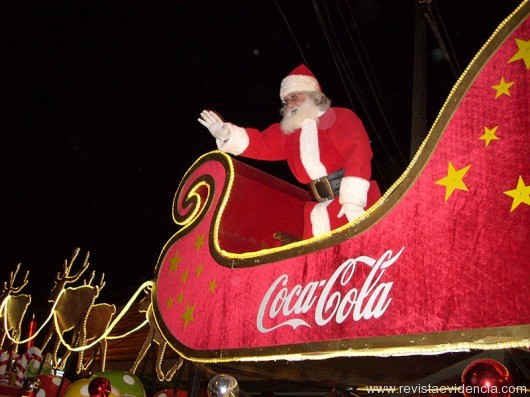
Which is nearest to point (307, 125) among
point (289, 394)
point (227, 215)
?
point (227, 215)

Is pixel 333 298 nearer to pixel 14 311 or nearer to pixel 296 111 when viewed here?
pixel 296 111

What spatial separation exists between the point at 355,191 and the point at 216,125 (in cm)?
157

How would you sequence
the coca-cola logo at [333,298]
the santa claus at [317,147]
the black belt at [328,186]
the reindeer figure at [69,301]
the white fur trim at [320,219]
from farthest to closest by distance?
the reindeer figure at [69,301], the black belt at [328,186], the white fur trim at [320,219], the santa claus at [317,147], the coca-cola logo at [333,298]

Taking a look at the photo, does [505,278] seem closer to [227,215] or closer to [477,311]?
[477,311]

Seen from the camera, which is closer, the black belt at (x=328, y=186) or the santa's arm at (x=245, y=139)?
the black belt at (x=328, y=186)

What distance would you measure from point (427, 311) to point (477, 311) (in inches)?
9.0

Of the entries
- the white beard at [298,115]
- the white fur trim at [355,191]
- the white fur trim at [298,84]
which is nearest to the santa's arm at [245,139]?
the white beard at [298,115]

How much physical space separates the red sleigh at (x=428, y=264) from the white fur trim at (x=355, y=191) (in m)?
0.54

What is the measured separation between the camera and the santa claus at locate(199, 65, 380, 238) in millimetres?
3324

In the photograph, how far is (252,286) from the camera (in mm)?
3131

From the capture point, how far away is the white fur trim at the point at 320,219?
3.54 m

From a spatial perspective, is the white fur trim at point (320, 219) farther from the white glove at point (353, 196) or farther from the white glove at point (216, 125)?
the white glove at point (216, 125)

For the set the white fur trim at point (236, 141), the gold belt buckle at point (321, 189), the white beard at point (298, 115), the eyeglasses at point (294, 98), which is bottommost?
the gold belt buckle at point (321, 189)

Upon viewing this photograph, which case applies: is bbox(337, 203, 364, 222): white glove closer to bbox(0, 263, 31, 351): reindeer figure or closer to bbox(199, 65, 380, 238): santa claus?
bbox(199, 65, 380, 238): santa claus
